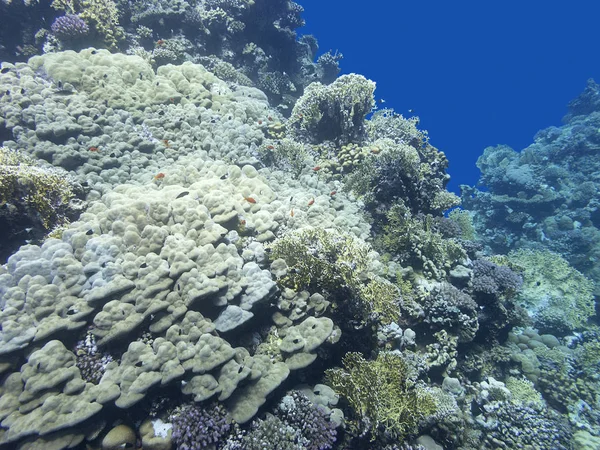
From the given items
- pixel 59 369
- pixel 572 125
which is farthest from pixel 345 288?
pixel 572 125

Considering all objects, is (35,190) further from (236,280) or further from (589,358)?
(589,358)

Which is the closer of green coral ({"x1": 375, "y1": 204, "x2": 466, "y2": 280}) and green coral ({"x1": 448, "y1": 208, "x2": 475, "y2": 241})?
green coral ({"x1": 375, "y1": 204, "x2": 466, "y2": 280})

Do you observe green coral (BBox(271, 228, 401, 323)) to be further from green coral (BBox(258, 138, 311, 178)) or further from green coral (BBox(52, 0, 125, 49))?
green coral (BBox(52, 0, 125, 49))

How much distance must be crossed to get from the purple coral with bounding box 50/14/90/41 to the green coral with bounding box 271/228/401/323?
1120 cm

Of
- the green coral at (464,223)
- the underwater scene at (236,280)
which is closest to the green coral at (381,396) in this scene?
the underwater scene at (236,280)

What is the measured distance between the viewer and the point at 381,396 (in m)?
4.91

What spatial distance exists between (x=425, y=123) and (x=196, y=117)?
441ft

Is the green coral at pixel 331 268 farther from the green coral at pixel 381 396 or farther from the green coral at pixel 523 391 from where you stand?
the green coral at pixel 523 391

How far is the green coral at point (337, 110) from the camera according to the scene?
400 inches

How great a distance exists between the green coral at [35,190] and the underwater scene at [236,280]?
0.04 metres

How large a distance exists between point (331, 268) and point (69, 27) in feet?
41.0

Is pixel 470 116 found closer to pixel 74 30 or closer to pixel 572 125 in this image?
pixel 572 125

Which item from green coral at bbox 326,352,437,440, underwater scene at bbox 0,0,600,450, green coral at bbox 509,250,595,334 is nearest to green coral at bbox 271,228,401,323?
underwater scene at bbox 0,0,600,450

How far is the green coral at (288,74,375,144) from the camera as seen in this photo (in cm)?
1015
